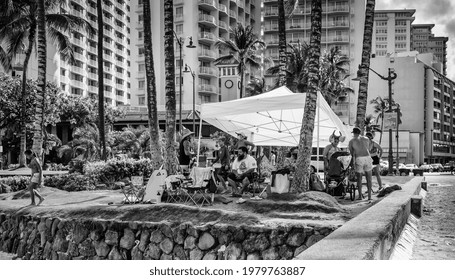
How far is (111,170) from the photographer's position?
18391 millimetres

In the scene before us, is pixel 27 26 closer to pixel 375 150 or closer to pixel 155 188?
pixel 155 188

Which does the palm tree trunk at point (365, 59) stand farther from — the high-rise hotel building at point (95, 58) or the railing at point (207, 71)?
the railing at point (207, 71)

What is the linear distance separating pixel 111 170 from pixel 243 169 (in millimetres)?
8068

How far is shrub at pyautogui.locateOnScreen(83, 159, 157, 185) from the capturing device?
1822 centimetres

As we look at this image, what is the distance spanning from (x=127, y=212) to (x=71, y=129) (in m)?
46.7

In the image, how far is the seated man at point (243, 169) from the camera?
11.7 m

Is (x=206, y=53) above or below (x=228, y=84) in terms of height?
above

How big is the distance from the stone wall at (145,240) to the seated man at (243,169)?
3.02 metres

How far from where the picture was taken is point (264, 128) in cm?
1606

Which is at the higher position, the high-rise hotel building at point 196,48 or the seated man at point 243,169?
the high-rise hotel building at point 196,48

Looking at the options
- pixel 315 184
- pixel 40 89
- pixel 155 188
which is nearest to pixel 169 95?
pixel 155 188

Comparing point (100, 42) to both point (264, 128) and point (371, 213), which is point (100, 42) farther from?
point (371, 213)

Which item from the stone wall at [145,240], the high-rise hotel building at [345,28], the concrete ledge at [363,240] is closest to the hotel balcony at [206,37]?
the high-rise hotel building at [345,28]

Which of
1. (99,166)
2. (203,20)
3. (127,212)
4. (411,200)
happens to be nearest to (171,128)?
(99,166)
